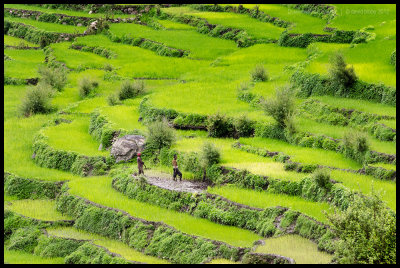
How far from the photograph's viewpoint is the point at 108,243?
38938 millimetres

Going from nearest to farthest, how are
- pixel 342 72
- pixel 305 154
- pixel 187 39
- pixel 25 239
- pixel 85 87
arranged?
pixel 25 239
pixel 305 154
pixel 342 72
pixel 85 87
pixel 187 39

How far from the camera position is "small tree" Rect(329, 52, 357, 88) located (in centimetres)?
5119

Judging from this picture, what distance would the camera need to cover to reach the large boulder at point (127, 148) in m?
47.8

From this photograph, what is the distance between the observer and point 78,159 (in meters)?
49.0

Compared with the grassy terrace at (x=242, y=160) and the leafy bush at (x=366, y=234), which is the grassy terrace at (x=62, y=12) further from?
the leafy bush at (x=366, y=234)

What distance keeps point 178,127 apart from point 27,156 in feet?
28.8

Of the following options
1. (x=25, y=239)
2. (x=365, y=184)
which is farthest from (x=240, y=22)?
(x=365, y=184)

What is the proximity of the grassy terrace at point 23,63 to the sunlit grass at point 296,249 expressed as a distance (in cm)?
4215

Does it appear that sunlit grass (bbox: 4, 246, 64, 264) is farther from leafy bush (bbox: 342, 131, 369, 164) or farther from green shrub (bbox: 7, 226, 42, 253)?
leafy bush (bbox: 342, 131, 369, 164)

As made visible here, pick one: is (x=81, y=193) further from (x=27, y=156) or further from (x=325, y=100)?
(x=325, y=100)

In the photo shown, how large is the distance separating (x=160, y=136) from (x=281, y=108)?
6.39 meters

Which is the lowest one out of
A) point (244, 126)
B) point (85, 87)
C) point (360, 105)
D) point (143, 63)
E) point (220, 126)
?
point (143, 63)

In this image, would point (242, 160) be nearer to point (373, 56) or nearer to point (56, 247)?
point (56, 247)

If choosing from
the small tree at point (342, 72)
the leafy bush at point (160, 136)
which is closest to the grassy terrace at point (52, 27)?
the small tree at point (342, 72)
